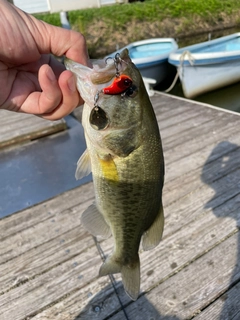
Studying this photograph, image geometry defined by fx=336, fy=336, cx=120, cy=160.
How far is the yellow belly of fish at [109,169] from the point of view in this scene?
1.44 m

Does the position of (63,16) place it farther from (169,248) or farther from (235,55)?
(169,248)

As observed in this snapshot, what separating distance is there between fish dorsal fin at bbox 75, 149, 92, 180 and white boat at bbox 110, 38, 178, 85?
5.55 meters

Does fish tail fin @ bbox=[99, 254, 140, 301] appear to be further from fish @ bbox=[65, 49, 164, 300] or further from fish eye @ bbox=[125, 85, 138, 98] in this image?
fish eye @ bbox=[125, 85, 138, 98]

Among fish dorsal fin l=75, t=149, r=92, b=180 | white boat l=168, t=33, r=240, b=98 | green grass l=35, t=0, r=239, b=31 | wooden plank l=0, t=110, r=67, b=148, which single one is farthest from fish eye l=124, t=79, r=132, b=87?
green grass l=35, t=0, r=239, b=31

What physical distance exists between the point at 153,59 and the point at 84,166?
7496 mm

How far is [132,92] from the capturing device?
1355 millimetres

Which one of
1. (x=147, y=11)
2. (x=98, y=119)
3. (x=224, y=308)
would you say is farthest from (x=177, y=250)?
(x=147, y=11)

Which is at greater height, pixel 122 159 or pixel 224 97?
pixel 122 159

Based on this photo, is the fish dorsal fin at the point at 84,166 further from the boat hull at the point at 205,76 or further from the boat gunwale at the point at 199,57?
the boat hull at the point at 205,76

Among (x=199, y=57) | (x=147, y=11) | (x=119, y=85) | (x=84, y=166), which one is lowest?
(x=147, y=11)

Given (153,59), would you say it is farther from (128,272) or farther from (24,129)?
(128,272)

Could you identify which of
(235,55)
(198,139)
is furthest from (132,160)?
(235,55)

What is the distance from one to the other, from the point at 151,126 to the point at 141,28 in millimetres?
16019

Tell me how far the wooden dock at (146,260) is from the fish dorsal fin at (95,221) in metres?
0.97
